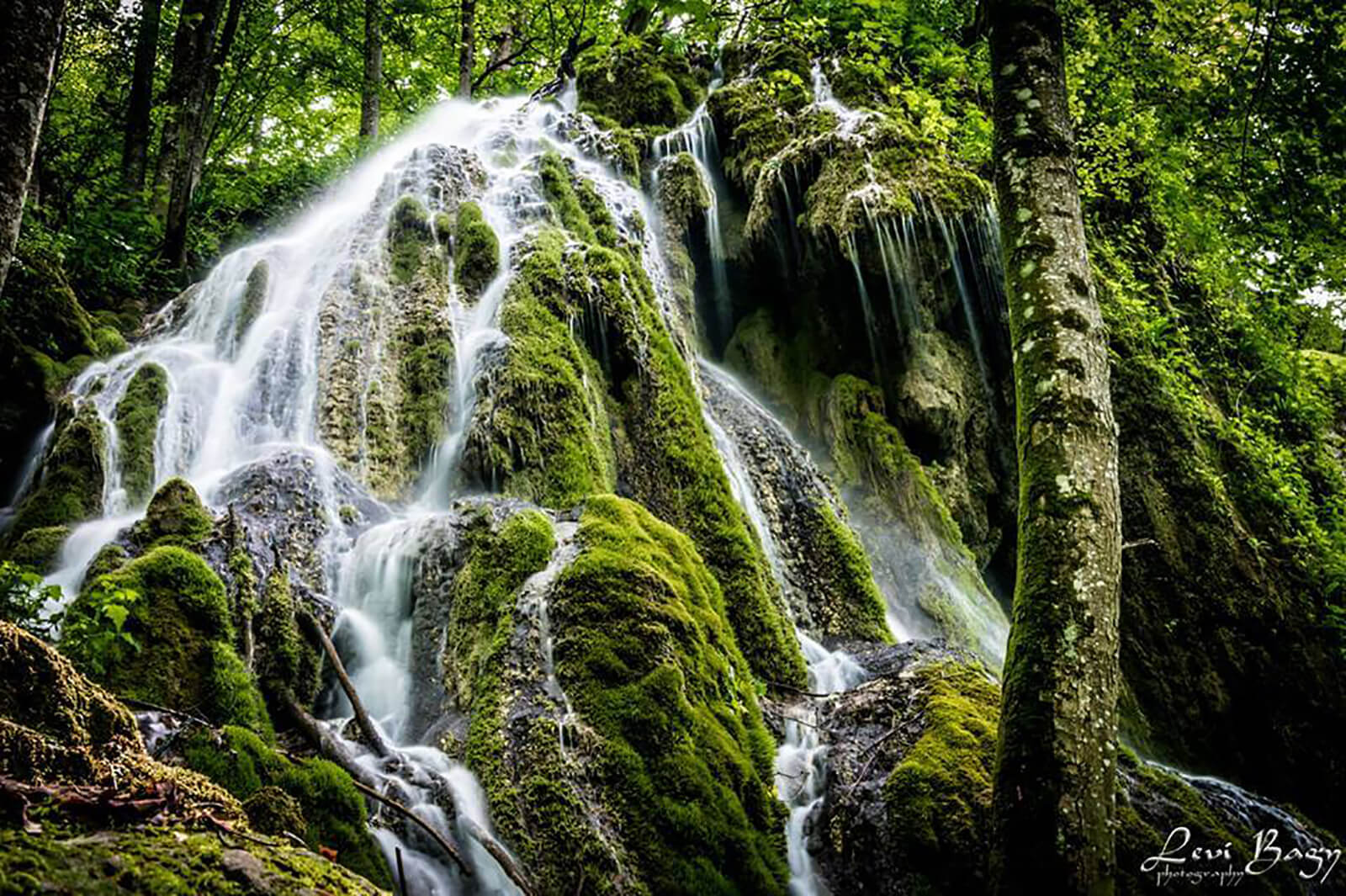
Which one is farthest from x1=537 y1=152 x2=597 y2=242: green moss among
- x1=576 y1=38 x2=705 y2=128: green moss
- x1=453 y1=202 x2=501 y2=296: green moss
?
x1=576 y1=38 x2=705 y2=128: green moss

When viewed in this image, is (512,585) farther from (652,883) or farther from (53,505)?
(53,505)

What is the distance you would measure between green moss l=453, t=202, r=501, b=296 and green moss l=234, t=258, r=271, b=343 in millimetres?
2437

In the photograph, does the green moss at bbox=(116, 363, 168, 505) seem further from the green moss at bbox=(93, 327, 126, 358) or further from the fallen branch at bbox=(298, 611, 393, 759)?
the fallen branch at bbox=(298, 611, 393, 759)

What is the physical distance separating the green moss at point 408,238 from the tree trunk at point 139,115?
5175 millimetres

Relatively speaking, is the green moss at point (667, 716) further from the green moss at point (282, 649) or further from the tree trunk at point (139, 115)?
the tree trunk at point (139, 115)

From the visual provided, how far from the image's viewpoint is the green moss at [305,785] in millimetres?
3074

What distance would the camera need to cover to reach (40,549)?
555 cm

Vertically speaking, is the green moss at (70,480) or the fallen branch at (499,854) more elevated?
the green moss at (70,480)

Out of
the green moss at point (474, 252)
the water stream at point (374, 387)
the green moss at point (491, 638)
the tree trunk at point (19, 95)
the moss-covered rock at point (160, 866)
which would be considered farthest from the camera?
the green moss at point (474, 252)

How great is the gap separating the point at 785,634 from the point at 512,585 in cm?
294

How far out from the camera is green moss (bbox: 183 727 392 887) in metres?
3.07

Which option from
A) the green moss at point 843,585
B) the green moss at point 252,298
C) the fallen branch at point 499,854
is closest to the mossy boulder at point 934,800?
the fallen branch at point 499,854

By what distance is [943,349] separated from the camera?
12.6 metres

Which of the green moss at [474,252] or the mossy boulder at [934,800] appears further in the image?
the green moss at [474,252]
